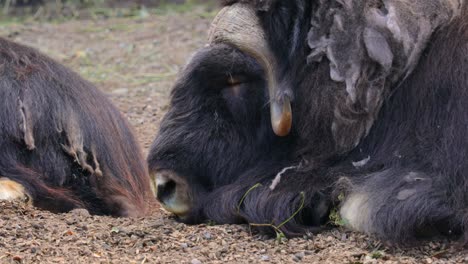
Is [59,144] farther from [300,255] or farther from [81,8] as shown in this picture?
[81,8]

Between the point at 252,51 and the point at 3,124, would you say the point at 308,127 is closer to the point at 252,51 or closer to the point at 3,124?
the point at 252,51

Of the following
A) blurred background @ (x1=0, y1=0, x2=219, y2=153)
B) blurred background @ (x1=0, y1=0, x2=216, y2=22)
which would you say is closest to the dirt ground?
blurred background @ (x1=0, y1=0, x2=219, y2=153)

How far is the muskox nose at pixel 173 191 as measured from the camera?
339 centimetres

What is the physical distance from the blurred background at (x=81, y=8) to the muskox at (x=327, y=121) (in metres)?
6.10

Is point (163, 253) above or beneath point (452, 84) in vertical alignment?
beneath

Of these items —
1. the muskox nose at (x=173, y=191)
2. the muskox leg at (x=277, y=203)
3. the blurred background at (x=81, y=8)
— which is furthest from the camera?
the blurred background at (x=81, y=8)

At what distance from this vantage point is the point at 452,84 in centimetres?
311

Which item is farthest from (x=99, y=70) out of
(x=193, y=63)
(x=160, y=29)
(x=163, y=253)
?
(x=163, y=253)

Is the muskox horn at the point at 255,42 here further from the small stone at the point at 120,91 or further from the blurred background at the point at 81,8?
the blurred background at the point at 81,8

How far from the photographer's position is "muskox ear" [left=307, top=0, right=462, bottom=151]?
10.2 ft

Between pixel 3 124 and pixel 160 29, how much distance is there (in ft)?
15.8

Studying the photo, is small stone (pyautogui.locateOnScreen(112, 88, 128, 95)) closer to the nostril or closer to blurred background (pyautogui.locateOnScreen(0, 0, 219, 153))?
blurred background (pyautogui.locateOnScreen(0, 0, 219, 153))

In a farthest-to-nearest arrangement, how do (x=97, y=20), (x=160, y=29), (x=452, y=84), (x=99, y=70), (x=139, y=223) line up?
(x=97, y=20) < (x=160, y=29) < (x=99, y=70) < (x=139, y=223) < (x=452, y=84)

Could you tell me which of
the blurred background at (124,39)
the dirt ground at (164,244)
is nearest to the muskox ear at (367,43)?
the dirt ground at (164,244)
